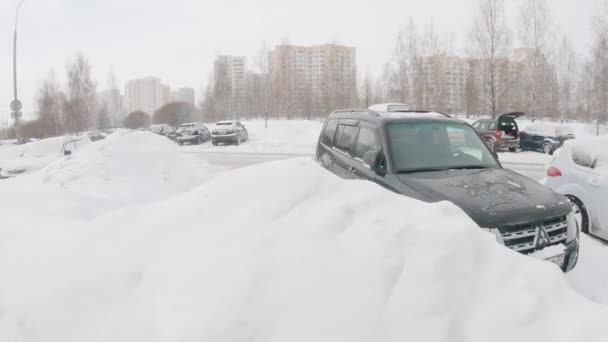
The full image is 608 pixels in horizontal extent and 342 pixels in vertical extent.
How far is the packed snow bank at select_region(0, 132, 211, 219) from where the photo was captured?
568 centimetres

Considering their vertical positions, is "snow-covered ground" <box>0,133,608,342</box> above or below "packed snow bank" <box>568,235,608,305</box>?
above

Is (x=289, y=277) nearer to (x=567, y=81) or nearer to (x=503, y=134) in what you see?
(x=503, y=134)

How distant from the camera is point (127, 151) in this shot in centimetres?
958

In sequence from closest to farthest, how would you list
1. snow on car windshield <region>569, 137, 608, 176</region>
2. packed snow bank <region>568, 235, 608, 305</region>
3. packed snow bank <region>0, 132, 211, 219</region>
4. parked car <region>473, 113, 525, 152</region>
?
packed snow bank <region>568, 235, 608, 305</region> < packed snow bank <region>0, 132, 211, 219</region> < snow on car windshield <region>569, 137, 608, 176</region> < parked car <region>473, 113, 525, 152</region>

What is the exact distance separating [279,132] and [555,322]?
34.2 m

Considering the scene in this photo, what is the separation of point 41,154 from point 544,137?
20785 mm

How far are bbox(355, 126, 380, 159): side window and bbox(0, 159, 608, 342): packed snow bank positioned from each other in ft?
7.30

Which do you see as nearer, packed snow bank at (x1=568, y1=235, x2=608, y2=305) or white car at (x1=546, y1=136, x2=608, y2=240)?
packed snow bank at (x1=568, y1=235, x2=608, y2=305)

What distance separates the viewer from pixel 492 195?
407 centimetres

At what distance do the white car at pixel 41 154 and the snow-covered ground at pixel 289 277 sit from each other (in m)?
11.1

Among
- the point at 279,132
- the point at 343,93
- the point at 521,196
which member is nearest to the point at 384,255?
the point at 521,196

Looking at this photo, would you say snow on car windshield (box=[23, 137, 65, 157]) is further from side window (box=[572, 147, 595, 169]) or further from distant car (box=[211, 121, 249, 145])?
side window (box=[572, 147, 595, 169])

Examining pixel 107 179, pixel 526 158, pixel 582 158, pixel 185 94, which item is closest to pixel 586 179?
pixel 582 158

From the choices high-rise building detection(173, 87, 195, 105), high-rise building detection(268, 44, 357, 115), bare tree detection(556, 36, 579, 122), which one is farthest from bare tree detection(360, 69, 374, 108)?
high-rise building detection(173, 87, 195, 105)
